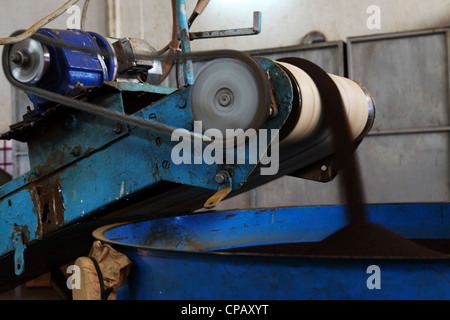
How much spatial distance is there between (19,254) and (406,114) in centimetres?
252

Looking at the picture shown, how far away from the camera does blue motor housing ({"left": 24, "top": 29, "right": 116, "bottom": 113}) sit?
152 centimetres

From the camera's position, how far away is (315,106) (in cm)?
128

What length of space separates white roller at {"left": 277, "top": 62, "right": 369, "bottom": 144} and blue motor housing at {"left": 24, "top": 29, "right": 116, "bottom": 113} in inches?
25.2

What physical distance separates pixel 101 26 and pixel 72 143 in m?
Result: 2.87

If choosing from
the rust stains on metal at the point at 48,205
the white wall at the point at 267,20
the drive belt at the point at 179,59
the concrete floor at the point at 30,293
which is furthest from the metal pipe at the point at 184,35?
the concrete floor at the point at 30,293

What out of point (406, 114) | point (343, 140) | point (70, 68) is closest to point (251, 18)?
point (406, 114)

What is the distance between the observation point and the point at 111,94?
1440 millimetres

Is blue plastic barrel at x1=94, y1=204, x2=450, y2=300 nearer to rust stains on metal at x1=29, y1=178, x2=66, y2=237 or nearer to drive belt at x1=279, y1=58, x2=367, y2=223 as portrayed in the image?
rust stains on metal at x1=29, y1=178, x2=66, y2=237

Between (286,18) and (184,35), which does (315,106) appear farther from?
(286,18)

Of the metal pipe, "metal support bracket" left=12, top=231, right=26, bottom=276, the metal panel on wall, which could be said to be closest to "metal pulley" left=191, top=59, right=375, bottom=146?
the metal pipe
